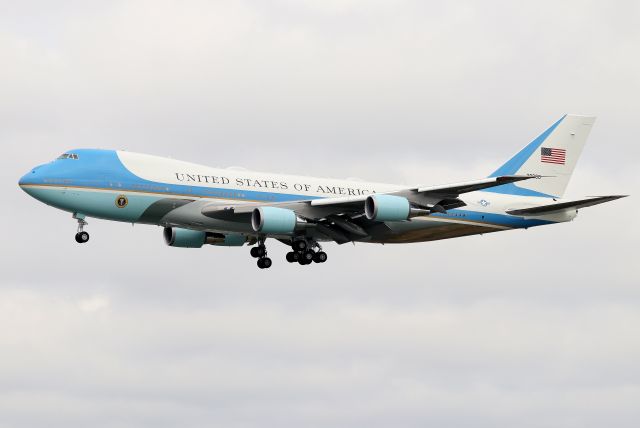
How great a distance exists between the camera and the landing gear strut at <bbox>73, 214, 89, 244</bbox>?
2694 inches

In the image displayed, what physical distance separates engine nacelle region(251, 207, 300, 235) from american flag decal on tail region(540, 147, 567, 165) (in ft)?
Result: 60.1

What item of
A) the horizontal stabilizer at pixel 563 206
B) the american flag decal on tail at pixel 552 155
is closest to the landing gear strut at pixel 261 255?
the horizontal stabilizer at pixel 563 206

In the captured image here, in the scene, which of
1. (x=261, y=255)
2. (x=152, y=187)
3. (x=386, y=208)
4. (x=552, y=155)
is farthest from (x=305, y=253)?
(x=552, y=155)

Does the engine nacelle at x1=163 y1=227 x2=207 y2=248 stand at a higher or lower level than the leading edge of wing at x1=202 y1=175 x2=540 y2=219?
higher

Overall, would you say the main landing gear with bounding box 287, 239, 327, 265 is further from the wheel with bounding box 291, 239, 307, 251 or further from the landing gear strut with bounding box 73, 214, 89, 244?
the landing gear strut with bounding box 73, 214, 89, 244

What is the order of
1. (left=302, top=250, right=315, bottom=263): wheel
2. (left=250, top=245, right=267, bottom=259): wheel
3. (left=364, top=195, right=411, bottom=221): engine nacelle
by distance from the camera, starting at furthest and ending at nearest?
(left=250, top=245, right=267, bottom=259): wheel, (left=302, top=250, right=315, bottom=263): wheel, (left=364, top=195, right=411, bottom=221): engine nacelle

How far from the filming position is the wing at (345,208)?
69312mm

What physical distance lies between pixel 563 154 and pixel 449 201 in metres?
12.7

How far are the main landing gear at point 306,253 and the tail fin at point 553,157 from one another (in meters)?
12.9

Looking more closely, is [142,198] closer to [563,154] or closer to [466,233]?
[466,233]

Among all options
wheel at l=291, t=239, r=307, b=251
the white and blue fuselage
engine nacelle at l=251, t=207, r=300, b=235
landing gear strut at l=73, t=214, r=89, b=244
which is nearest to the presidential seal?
the white and blue fuselage

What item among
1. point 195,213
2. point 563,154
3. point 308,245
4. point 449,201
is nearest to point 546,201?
point 563,154

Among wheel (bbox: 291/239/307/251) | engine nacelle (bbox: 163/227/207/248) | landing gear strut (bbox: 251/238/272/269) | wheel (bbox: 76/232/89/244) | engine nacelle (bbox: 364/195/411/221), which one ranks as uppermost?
engine nacelle (bbox: 163/227/207/248)

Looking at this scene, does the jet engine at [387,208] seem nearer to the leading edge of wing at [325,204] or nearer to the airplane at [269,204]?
the airplane at [269,204]
